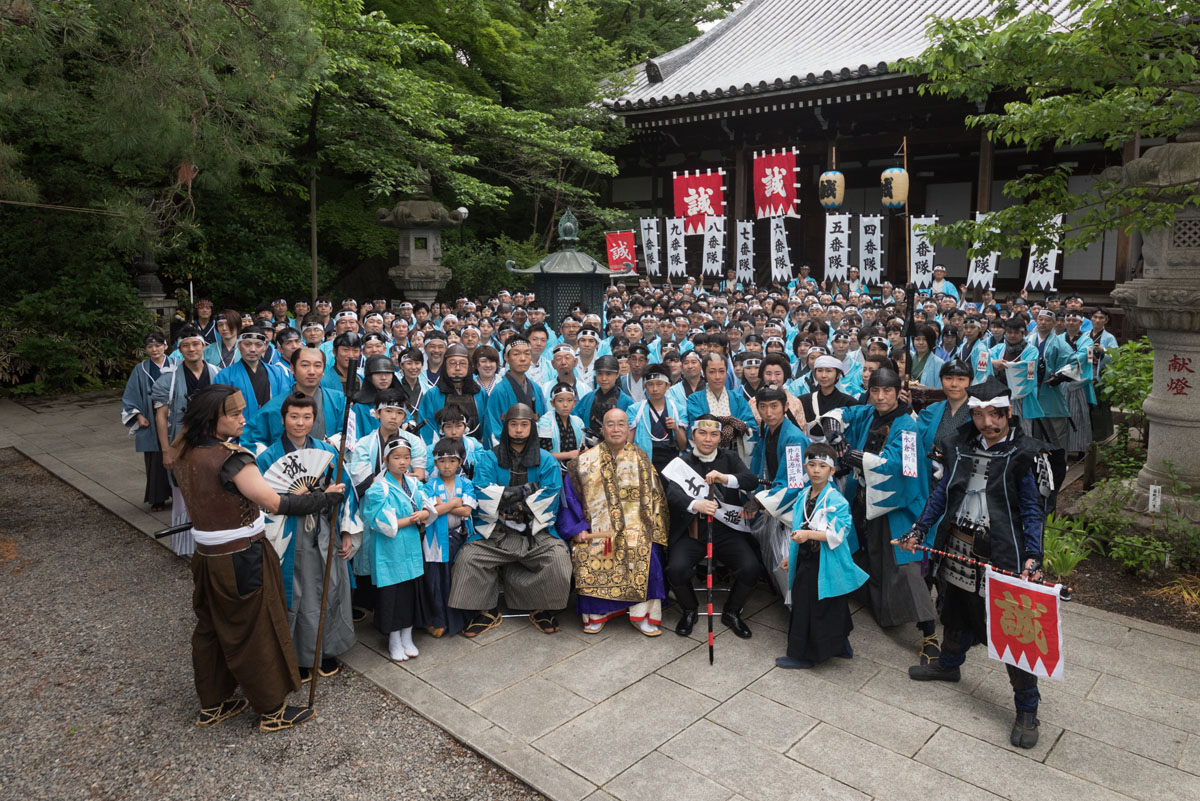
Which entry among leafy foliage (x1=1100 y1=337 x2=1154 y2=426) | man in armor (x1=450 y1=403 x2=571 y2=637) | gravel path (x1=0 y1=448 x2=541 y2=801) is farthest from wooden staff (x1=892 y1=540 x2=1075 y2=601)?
leafy foliage (x1=1100 y1=337 x2=1154 y2=426)

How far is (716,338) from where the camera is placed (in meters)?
8.40

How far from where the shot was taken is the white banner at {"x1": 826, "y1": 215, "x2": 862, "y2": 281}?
16969 mm

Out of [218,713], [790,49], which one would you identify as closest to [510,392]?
[218,713]

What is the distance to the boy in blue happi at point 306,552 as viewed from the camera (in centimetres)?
472

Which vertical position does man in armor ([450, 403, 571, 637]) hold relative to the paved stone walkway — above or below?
above

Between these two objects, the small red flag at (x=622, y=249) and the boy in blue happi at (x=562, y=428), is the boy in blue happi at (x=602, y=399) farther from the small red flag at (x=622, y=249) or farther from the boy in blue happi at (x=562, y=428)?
the small red flag at (x=622, y=249)

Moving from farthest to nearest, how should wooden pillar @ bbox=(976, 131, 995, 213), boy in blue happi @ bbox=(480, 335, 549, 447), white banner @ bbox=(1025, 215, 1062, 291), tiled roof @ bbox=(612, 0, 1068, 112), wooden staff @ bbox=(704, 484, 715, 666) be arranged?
1. tiled roof @ bbox=(612, 0, 1068, 112)
2. wooden pillar @ bbox=(976, 131, 995, 213)
3. white banner @ bbox=(1025, 215, 1062, 291)
4. boy in blue happi @ bbox=(480, 335, 549, 447)
5. wooden staff @ bbox=(704, 484, 715, 666)

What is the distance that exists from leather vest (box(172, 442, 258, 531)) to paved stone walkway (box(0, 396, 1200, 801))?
1522 millimetres

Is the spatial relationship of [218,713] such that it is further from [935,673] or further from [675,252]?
[675,252]

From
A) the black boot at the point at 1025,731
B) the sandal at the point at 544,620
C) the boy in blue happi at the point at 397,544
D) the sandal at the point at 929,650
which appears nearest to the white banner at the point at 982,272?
the sandal at the point at 929,650

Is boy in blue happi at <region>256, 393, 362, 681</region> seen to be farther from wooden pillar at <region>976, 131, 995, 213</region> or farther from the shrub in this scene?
wooden pillar at <region>976, 131, 995, 213</region>

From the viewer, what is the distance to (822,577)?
4957mm

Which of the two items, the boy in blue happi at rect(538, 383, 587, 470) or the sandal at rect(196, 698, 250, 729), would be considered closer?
the sandal at rect(196, 698, 250, 729)

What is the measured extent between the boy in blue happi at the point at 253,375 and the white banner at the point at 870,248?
43.9 feet
